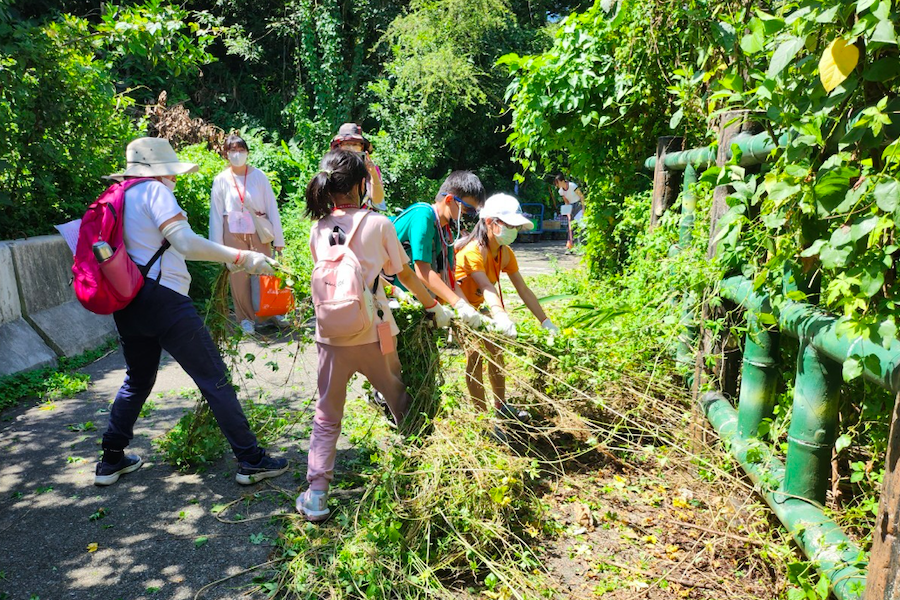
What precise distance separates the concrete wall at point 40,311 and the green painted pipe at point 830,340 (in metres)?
4.89

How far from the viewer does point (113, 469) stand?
3.80 metres

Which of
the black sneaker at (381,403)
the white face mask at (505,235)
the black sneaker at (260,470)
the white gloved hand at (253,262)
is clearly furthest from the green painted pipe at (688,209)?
the black sneaker at (260,470)

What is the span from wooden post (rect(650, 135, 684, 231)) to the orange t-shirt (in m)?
1.19

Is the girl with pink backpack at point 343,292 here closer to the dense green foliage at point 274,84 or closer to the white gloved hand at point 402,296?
the white gloved hand at point 402,296

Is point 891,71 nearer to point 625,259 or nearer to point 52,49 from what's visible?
point 625,259

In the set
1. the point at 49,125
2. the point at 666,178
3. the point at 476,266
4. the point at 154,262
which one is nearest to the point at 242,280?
the point at 49,125

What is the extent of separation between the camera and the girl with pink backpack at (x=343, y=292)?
10.0ft

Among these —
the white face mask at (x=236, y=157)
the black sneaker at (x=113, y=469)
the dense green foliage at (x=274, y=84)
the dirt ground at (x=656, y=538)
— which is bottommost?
the dirt ground at (x=656, y=538)

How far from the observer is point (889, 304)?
1695 mm

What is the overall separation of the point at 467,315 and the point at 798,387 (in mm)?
1685

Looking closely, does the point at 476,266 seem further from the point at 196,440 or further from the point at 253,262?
the point at 196,440

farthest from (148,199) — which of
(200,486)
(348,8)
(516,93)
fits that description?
(348,8)

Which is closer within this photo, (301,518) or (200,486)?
(301,518)

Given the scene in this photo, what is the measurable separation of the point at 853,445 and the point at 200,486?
3.19 metres
